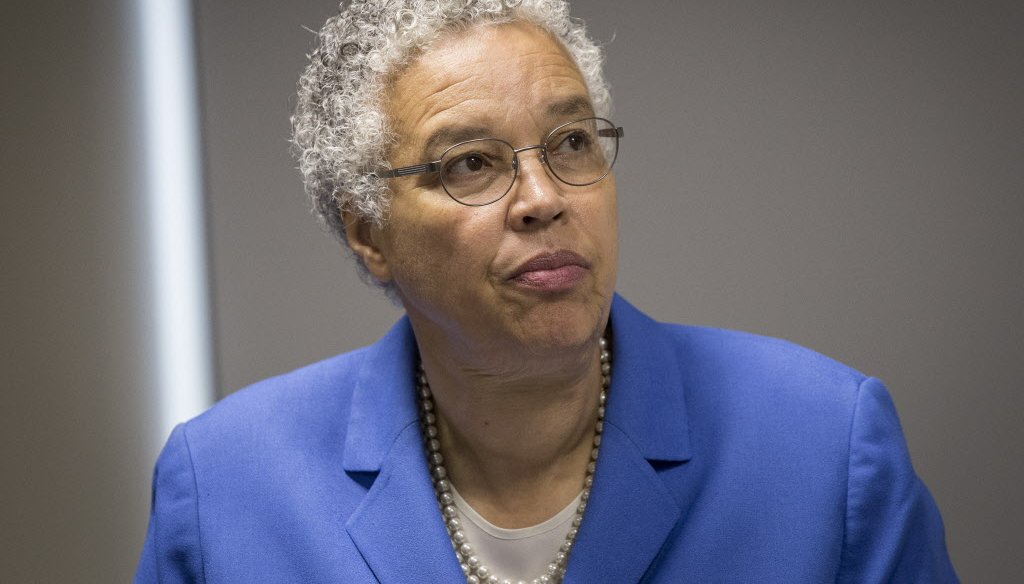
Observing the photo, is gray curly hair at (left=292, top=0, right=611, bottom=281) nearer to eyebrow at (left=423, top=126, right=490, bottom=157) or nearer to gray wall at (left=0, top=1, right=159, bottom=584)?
eyebrow at (left=423, top=126, right=490, bottom=157)

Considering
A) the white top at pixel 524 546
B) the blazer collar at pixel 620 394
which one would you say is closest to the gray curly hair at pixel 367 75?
the blazer collar at pixel 620 394

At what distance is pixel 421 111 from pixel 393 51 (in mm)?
98

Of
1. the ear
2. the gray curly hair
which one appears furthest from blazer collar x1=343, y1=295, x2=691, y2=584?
the gray curly hair

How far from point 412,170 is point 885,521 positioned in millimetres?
742

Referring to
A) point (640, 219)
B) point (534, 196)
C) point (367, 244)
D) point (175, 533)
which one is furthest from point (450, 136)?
point (640, 219)

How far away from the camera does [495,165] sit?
145 cm

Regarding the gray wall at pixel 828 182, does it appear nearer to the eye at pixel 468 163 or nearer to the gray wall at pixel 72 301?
the gray wall at pixel 72 301

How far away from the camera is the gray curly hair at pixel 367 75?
1.50 m

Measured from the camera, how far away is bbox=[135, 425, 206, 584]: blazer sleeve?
5.33 feet

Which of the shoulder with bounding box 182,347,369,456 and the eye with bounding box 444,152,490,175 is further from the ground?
the eye with bounding box 444,152,490,175

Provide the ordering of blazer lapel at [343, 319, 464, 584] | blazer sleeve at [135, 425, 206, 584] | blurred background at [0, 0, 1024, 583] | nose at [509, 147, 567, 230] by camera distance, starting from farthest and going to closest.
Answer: blurred background at [0, 0, 1024, 583], blazer sleeve at [135, 425, 206, 584], blazer lapel at [343, 319, 464, 584], nose at [509, 147, 567, 230]

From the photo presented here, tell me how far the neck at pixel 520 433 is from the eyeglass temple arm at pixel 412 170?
26 centimetres

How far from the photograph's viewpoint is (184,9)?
86.7 inches

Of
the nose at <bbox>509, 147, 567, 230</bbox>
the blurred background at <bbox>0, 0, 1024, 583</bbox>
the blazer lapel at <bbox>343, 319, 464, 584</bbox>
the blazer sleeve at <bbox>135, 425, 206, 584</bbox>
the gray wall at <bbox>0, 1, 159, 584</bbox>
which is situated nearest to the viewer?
the nose at <bbox>509, 147, 567, 230</bbox>
